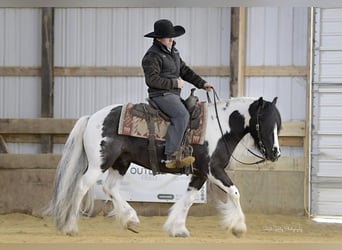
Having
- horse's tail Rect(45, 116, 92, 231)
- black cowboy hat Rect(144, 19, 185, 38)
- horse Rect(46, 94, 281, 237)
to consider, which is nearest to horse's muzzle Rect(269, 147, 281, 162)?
horse Rect(46, 94, 281, 237)

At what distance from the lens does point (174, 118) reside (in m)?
4.13

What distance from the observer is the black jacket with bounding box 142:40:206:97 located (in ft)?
13.5

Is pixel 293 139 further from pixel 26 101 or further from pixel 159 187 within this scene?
pixel 26 101

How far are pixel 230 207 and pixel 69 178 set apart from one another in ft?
3.65

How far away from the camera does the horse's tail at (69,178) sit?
Answer: 14.2 feet

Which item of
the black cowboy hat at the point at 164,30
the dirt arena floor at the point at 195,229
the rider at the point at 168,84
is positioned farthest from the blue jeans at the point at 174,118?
the dirt arena floor at the point at 195,229

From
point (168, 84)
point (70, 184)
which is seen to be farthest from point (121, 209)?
point (168, 84)

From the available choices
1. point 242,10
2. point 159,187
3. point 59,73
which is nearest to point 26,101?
point 59,73

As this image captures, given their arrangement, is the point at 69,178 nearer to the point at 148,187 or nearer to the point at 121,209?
the point at 121,209

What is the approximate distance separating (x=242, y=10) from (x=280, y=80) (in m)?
0.74

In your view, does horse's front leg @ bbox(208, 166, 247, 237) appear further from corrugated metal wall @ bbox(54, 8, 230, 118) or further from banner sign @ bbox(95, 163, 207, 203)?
corrugated metal wall @ bbox(54, 8, 230, 118)

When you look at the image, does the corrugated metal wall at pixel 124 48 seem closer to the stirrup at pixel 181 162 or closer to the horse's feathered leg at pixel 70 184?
the horse's feathered leg at pixel 70 184

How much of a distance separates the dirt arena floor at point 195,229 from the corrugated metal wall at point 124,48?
102 cm

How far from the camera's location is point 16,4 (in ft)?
4.02
